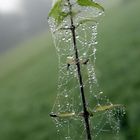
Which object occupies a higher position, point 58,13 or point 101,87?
point 58,13

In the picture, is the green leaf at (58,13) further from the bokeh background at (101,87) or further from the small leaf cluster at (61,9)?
the bokeh background at (101,87)

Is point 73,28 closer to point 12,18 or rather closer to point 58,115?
point 58,115

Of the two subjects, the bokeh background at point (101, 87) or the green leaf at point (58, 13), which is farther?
the bokeh background at point (101, 87)

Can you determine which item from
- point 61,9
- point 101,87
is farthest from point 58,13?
point 101,87

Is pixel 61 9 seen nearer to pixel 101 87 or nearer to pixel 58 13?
pixel 58 13

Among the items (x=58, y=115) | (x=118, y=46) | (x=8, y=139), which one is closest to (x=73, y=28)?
(x=58, y=115)

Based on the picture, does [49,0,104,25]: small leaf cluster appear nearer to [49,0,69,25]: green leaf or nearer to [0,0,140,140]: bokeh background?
[49,0,69,25]: green leaf

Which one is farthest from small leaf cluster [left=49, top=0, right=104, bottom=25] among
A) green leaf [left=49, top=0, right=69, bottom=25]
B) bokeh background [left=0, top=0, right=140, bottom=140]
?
bokeh background [left=0, top=0, right=140, bottom=140]

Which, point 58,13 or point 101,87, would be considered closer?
point 58,13

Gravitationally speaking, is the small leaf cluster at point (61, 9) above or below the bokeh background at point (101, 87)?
above

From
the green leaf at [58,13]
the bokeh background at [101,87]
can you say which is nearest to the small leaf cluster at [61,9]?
the green leaf at [58,13]

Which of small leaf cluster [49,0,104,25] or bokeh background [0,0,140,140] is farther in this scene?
bokeh background [0,0,140,140]
